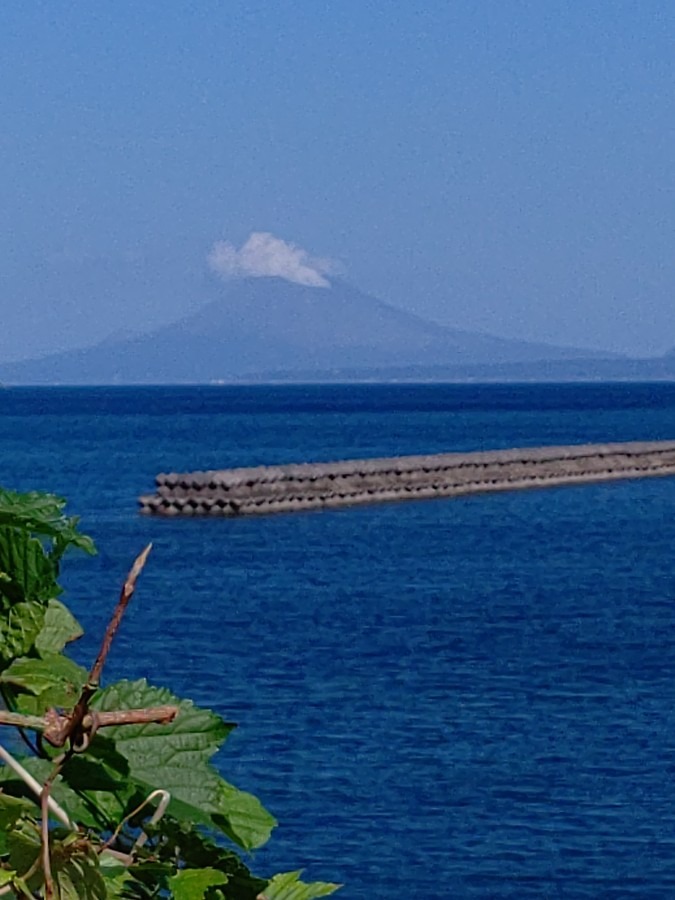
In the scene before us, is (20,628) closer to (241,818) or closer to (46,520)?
(46,520)

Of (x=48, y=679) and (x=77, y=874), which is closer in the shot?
(x=77, y=874)

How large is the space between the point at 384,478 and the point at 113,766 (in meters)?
59.9

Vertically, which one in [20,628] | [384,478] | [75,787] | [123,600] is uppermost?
[123,600]

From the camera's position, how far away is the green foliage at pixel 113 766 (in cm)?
147

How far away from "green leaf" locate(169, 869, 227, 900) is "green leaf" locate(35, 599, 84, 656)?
0.27m

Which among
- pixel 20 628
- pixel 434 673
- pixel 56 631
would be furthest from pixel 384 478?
pixel 20 628

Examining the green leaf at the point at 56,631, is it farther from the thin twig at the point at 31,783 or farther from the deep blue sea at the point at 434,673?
the deep blue sea at the point at 434,673

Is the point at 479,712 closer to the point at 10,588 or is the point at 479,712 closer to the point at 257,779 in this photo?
the point at 257,779

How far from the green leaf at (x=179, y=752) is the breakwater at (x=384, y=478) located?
52.7 meters

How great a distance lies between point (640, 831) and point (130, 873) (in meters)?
15.1

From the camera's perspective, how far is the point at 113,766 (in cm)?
153

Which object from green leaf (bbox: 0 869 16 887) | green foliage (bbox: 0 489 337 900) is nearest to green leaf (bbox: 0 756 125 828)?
green foliage (bbox: 0 489 337 900)

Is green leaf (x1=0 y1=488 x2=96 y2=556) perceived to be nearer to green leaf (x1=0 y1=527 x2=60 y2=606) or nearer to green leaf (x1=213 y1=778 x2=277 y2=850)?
green leaf (x1=0 y1=527 x2=60 y2=606)

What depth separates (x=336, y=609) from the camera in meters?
33.5
